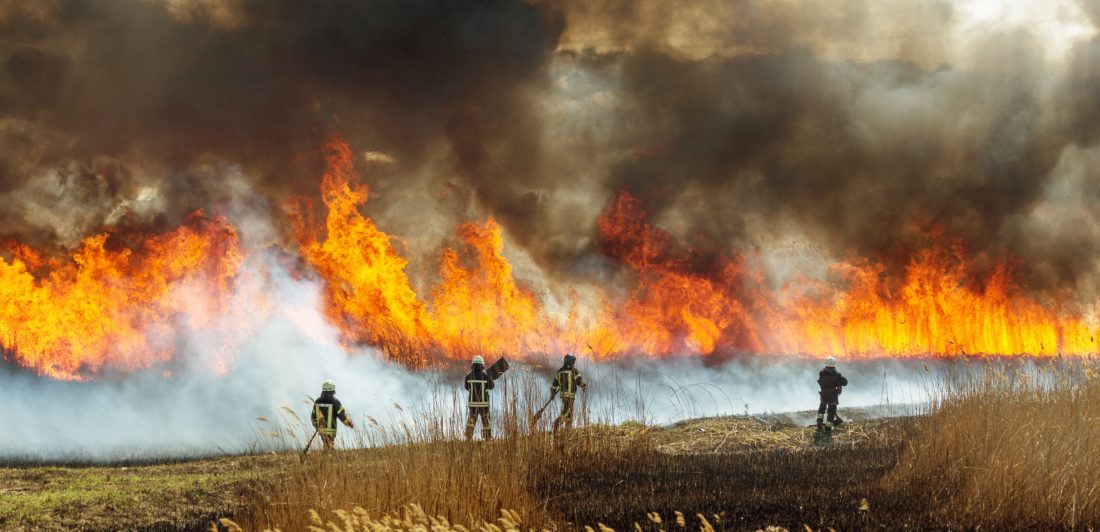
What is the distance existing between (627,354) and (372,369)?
485 inches

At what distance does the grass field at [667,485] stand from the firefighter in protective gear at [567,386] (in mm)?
347

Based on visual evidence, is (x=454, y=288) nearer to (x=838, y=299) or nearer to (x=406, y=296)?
(x=406, y=296)

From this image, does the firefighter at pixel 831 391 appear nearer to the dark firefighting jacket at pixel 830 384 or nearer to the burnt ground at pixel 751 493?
the dark firefighting jacket at pixel 830 384

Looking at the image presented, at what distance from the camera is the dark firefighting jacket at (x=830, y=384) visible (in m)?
18.5

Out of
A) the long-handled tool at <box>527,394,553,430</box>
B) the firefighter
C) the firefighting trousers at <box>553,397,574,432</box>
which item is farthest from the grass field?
the firefighter

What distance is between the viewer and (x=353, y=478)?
943 centimetres

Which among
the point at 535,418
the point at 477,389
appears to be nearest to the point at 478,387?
the point at 477,389

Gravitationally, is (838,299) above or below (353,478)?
above

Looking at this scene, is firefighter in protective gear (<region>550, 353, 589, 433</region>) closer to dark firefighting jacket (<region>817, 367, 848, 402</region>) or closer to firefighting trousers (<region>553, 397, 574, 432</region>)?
firefighting trousers (<region>553, 397, 574, 432</region>)

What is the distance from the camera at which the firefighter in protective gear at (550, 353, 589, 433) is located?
1341cm

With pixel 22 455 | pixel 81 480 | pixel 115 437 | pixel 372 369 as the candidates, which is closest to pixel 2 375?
pixel 115 437

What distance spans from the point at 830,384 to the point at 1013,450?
923cm

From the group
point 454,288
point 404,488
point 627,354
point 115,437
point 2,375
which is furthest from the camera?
point 627,354

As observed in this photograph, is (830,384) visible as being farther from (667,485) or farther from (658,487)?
(658,487)
